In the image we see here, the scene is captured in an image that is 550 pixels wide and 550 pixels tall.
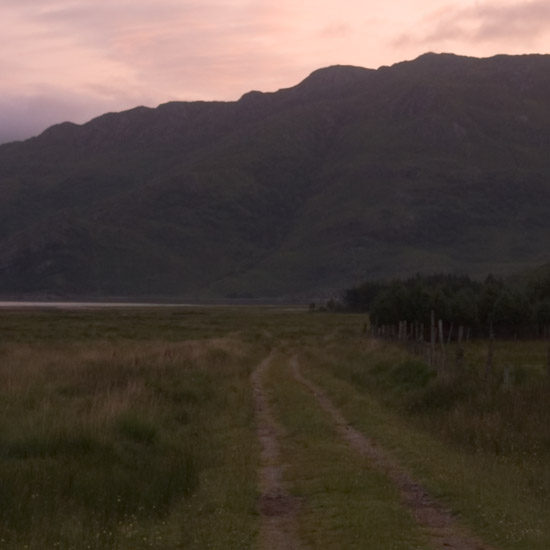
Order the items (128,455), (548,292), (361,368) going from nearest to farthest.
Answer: (128,455) → (361,368) → (548,292)

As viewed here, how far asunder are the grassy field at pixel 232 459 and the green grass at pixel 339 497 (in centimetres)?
3

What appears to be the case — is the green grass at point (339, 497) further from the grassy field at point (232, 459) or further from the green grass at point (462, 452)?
the green grass at point (462, 452)

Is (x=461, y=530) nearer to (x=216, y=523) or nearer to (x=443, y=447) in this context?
(x=216, y=523)

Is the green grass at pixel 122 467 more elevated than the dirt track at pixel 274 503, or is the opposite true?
the green grass at pixel 122 467

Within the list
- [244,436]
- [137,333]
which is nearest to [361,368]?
[244,436]

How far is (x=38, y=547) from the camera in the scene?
11.1m

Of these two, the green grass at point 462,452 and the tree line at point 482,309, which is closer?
the green grass at point 462,452

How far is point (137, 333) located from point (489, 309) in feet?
79.4

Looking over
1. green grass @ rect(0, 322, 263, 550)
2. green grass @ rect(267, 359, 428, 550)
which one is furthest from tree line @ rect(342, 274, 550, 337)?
green grass @ rect(267, 359, 428, 550)

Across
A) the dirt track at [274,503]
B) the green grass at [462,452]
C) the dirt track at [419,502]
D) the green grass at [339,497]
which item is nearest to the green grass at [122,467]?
the dirt track at [274,503]

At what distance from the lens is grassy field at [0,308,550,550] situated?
1205cm

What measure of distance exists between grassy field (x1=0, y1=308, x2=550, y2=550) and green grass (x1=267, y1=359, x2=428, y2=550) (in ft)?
0.11

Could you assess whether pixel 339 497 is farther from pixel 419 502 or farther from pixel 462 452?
pixel 462 452

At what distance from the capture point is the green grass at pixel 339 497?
38.2 feet
